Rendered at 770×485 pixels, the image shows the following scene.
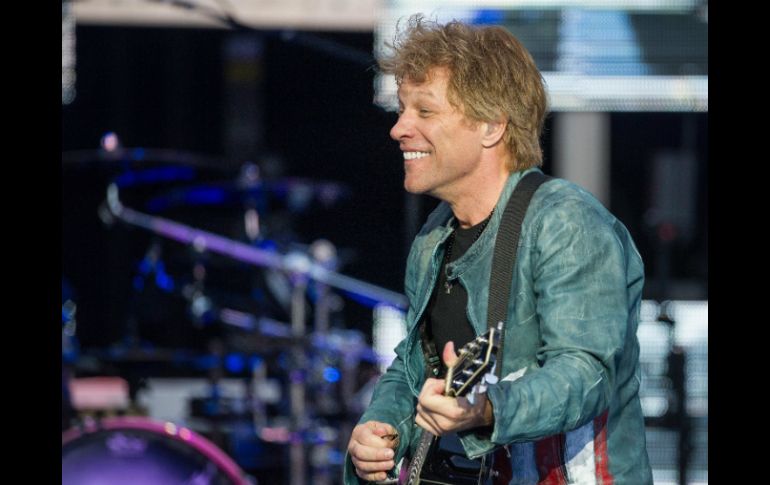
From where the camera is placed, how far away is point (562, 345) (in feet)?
8.30

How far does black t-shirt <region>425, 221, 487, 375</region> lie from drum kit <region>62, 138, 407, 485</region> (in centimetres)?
313

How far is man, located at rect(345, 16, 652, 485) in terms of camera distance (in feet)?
8.05

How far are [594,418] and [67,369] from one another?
12.7 feet

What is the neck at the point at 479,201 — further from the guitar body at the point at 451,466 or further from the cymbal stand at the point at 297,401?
the cymbal stand at the point at 297,401

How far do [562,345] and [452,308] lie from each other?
444 millimetres

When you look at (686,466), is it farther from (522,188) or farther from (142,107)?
(522,188)

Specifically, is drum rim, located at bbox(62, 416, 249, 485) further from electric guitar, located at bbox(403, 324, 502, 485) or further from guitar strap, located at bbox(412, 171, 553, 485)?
guitar strap, located at bbox(412, 171, 553, 485)

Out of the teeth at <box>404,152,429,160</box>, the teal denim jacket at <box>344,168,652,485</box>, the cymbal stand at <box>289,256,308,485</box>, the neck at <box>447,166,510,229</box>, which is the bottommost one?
the cymbal stand at <box>289,256,308,485</box>

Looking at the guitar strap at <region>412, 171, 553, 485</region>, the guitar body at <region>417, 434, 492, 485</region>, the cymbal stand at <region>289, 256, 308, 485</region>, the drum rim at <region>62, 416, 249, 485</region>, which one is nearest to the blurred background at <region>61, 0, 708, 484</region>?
the cymbal stand at <region>289, 256, 308, 485</region>

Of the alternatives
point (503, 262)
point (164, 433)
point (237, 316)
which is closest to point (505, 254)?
point (503, 262)

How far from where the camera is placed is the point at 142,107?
7.04 m
